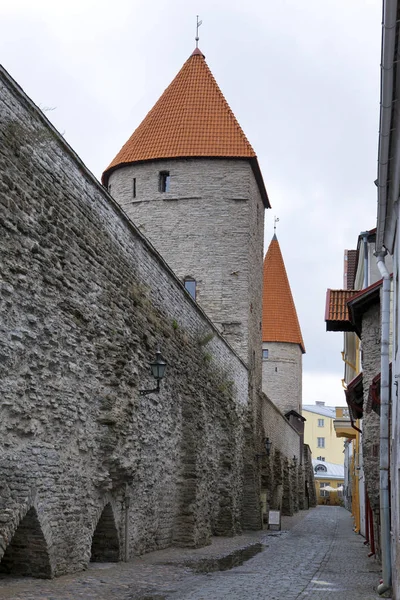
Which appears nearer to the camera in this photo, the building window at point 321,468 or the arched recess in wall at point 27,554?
the arched recess in wall at point 27,554

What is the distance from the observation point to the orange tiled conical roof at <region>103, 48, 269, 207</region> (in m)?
27.2

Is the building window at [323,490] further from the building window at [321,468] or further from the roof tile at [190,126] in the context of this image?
the roof tile at [190,126]

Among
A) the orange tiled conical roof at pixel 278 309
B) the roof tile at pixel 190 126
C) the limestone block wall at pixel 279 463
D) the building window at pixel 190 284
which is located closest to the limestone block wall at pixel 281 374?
the orange tiled conical roof at pixel 278 309

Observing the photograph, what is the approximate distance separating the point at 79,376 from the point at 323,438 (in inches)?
3307

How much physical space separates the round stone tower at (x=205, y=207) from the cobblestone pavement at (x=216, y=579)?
9.97 m

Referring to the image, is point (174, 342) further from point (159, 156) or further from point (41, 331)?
point (159, 156)

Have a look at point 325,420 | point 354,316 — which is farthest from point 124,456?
point 325,420

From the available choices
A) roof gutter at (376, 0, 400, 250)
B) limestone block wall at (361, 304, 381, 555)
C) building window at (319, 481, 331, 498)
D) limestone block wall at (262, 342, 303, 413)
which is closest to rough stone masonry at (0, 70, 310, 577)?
limestone block wall at (361, 304, 381, 555)

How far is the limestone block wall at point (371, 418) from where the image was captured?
1366 cm

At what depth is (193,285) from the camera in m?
26.5

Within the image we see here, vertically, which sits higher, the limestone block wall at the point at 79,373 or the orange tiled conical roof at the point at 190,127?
the orange tiled conical roof at the point at 190,127

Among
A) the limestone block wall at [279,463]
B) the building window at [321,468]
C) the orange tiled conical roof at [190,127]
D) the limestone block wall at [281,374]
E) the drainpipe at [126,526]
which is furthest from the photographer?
the building window at [321,468]

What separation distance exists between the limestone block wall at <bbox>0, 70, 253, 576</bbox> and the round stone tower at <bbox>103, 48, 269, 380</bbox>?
32.0 ft

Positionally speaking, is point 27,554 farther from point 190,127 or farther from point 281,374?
point 281,374
